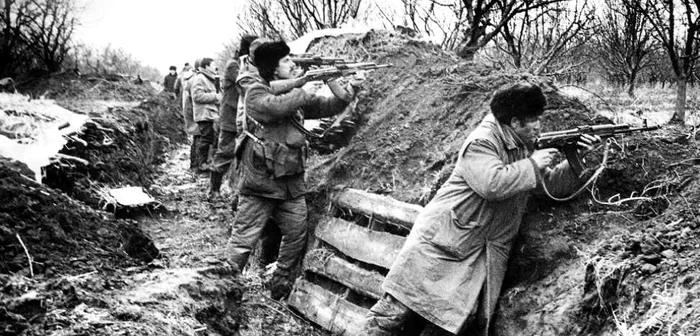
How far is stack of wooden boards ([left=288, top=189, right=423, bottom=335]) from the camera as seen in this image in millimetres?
4133

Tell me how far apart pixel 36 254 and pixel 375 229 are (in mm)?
2386

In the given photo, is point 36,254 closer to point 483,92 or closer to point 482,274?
point 482,274

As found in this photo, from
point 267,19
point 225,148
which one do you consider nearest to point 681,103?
point 225,148

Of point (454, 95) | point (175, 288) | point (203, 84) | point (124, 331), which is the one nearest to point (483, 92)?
point (454, 95)

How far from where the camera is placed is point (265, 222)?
191 inches


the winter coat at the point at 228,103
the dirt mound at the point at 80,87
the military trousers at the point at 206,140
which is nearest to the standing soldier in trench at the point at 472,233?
the winter coat at the point at 228,103

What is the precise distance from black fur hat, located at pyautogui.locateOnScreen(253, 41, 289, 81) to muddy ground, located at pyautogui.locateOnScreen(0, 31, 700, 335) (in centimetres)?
116

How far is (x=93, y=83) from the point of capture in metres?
16.4

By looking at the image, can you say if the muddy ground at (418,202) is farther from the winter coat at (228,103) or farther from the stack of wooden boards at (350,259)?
the winter coat at (228,103)

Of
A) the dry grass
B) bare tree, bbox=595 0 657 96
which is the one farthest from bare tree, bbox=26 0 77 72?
bare tree, bbox=595 0 657 96

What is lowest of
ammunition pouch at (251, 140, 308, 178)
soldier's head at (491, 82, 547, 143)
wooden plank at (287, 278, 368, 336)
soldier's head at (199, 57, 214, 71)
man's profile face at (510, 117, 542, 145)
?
wooden plank at (287, 278, 368, 336)

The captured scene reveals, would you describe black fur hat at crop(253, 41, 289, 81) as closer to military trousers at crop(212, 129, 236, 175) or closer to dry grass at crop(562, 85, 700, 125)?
dry grass at crop(562, 85, 700, 125)

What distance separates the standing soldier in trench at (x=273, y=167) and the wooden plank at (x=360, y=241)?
1.01 feet

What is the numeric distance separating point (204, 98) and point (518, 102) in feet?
20.3
